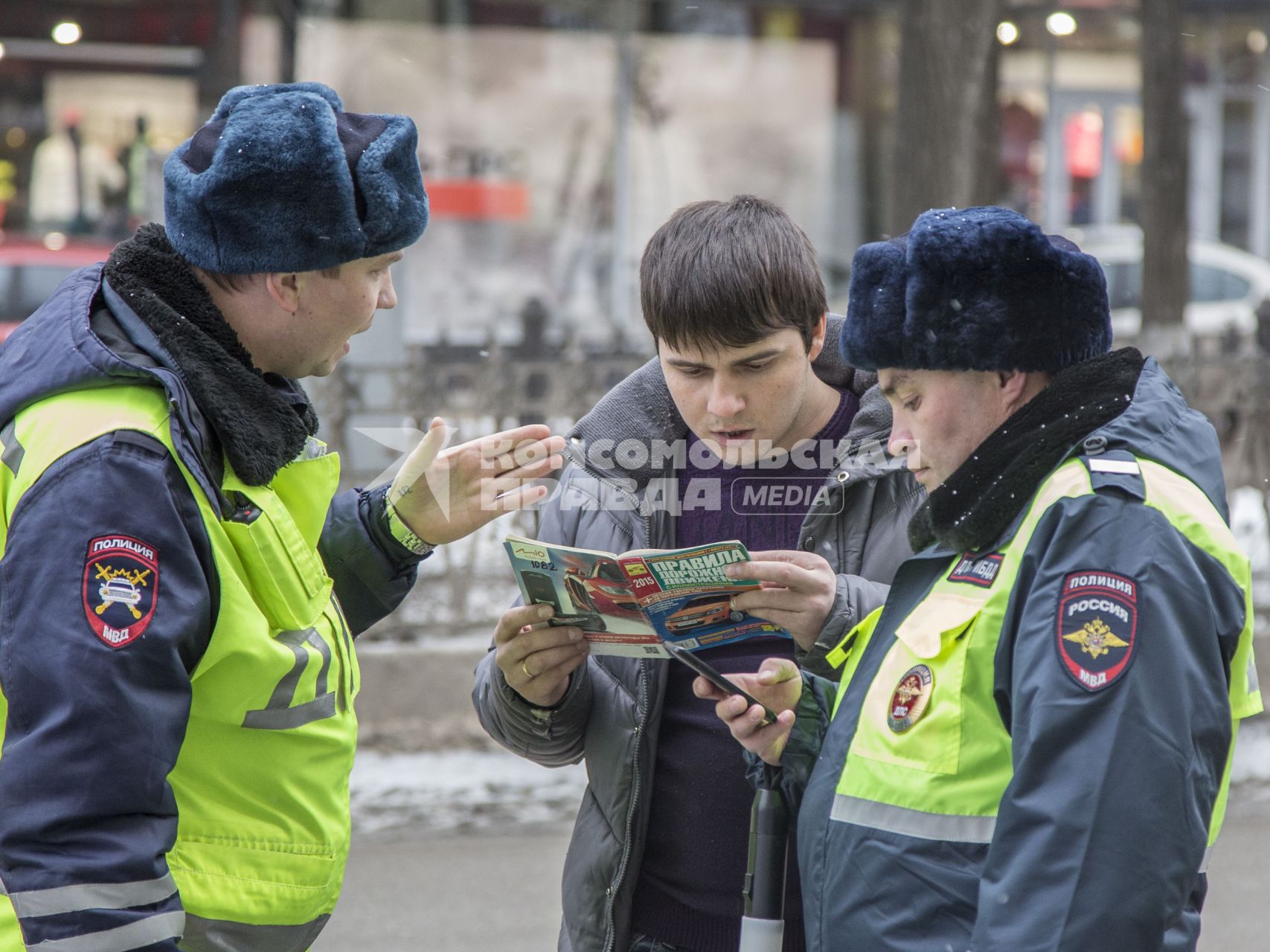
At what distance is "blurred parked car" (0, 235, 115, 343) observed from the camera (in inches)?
410

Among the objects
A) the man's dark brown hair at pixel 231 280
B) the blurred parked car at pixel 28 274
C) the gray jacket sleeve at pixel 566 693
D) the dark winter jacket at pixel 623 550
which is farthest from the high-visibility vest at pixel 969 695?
the blurred parked car at pixel 28 274

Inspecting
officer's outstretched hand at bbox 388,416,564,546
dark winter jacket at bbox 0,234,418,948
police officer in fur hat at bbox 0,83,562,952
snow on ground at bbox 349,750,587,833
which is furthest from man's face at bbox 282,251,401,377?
snow on ground at bbox 349,750,587,833

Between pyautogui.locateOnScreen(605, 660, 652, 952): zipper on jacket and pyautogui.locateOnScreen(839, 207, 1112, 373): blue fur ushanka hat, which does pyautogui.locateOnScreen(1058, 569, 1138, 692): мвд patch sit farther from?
pyautogui.locateOnScreen(605, 660, 652, 952): zipper on jacket

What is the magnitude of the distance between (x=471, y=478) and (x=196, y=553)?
756mm

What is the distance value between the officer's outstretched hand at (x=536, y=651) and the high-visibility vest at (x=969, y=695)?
651 millimetres

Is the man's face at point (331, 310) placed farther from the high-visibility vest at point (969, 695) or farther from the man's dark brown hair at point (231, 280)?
the high-visibility vest at point (969, 695)

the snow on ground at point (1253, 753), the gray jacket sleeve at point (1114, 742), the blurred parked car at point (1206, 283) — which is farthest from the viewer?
the blurred parked car at point (1206, 283)

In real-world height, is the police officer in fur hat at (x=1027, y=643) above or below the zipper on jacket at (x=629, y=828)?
above

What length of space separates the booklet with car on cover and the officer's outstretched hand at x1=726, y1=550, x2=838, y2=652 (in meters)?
0.03

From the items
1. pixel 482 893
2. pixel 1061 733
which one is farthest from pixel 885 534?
pixel 482 893

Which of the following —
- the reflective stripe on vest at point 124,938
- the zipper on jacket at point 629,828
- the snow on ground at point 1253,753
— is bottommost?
the snow on ground at point 1253,753

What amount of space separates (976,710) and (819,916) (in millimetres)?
371

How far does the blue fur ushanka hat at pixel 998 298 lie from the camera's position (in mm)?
1756

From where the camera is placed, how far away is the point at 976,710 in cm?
165
